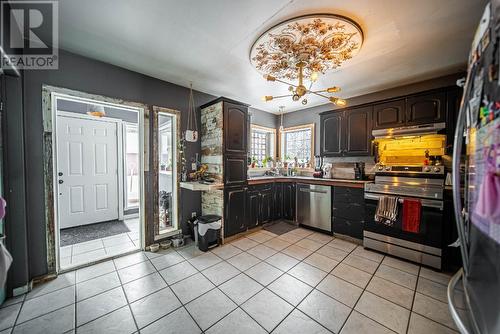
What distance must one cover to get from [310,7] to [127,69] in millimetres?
2451

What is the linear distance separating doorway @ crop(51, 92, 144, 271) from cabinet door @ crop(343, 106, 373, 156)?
3.45 meters

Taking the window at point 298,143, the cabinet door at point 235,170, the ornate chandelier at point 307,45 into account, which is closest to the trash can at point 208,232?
the cabinet door at point 235,170

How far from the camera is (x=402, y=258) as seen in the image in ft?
8.49

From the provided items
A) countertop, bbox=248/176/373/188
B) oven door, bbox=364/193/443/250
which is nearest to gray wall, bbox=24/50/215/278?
countertop, bbox=248/176/373/188

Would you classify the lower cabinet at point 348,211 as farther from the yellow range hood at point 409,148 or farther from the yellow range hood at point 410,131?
the yellow range hood at point 410,131

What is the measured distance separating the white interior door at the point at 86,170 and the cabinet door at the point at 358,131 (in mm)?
4703

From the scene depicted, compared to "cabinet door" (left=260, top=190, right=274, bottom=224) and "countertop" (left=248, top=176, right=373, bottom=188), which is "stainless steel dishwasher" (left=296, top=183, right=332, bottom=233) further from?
"cabinet door" (left=260, top=190, right=274, bottom=224)

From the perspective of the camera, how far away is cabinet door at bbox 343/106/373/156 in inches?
128

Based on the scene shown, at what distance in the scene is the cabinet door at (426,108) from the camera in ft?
8.58

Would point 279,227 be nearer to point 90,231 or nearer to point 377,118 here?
point 377,118

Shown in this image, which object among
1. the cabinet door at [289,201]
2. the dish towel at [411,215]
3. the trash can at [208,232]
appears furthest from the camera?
the cabinet door at [289,201]

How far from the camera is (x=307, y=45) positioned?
6.55 ft

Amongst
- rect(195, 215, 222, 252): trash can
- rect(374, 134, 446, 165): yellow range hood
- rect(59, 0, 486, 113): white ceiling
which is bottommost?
rect(195, 215, 222, 252): trash can

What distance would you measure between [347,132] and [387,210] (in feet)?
4.93
